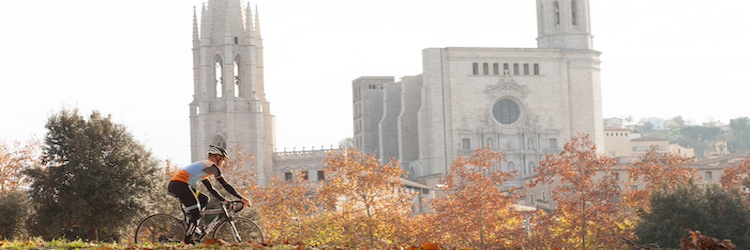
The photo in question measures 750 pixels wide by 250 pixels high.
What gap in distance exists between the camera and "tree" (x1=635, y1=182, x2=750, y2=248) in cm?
3969

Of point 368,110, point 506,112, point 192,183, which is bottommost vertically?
point 192,183

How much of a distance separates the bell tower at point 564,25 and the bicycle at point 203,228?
108861 mm

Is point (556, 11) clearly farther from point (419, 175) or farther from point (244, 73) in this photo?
point (244, 73)

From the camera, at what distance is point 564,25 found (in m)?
125

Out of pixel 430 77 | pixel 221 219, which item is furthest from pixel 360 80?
pixel 221 219

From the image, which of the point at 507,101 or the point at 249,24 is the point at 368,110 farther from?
the point at 249,24

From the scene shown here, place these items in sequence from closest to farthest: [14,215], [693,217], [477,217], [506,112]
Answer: [14,215], [693,217], [477,217], [506,112]

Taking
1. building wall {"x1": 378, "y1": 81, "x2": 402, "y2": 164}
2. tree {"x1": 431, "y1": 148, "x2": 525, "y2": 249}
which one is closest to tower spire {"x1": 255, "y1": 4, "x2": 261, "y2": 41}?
building wall {"x1": 378, "y1": 81, "x2": 402, "y2": 164}

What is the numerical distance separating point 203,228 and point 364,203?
149 feet

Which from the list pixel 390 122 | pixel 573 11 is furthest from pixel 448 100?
pixel 573 11

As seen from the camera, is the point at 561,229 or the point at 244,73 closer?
the point at 561,229

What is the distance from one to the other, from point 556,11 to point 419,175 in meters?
22.5

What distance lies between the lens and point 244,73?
10844 centimetres

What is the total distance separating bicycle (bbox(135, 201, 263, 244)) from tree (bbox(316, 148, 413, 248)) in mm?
34970
